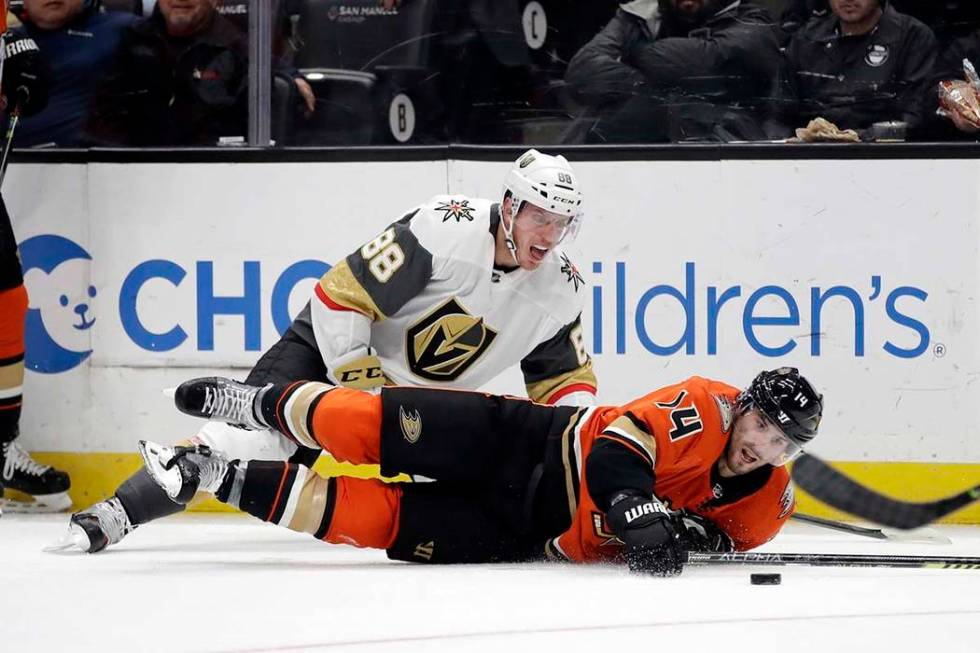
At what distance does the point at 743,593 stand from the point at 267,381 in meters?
1.43

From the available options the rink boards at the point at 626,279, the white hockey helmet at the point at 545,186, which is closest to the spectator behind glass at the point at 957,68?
the rink boards at the point at 626,279

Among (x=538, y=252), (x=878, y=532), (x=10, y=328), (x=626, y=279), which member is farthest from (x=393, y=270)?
(x=878, y=532)

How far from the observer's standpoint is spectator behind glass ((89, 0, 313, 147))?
5082 millimetres

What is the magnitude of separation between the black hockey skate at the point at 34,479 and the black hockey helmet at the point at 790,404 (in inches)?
99.8

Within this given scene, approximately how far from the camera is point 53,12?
519cm

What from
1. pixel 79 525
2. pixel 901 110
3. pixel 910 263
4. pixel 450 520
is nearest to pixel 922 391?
pixel 910 263

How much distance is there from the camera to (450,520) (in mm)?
3494

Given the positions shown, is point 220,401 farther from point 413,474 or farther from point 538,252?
point 538,252

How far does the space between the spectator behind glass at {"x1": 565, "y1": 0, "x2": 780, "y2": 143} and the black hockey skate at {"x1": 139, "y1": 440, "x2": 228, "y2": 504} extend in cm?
202

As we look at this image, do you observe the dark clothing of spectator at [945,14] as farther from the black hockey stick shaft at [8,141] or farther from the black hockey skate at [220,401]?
the black hockey stick shaft at [8,141]

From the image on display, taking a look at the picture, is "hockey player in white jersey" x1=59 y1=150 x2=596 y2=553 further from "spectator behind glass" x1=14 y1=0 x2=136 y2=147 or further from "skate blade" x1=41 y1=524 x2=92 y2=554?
"spectator behind glass" x1=14 y1=0 x2=136 y2=147

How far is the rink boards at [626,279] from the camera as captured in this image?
A: 4816mm

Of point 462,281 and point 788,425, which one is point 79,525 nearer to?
point 462,281

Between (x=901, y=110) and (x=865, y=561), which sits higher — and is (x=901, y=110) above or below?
above
